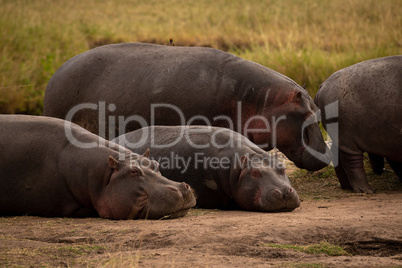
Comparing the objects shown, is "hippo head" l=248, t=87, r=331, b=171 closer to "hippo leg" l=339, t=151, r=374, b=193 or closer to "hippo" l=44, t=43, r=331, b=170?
"hippo" l=44, t=43, r=331, b=170

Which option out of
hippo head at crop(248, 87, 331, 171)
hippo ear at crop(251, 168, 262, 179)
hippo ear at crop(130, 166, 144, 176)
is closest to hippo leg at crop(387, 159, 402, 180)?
hippo head at crop(248, 87, 331, 171)

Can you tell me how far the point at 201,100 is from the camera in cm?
766

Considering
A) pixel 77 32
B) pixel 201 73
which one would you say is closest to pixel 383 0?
pixel 77 32

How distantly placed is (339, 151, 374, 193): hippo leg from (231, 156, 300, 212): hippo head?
1.49 metres

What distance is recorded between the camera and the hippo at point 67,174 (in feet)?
18.7

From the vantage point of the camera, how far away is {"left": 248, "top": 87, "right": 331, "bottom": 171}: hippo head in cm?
762

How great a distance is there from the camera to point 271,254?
4477 mm

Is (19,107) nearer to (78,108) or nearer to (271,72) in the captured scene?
(78,108)

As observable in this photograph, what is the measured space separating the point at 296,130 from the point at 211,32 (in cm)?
978

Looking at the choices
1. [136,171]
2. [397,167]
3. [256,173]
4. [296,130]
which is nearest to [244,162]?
[256,173]

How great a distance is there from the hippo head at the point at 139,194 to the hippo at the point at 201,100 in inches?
79.0

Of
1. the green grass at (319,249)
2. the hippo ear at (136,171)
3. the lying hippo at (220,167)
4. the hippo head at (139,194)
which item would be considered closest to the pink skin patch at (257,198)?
the lying hippo at (220,167)

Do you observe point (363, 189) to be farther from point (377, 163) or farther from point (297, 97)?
point (297, 97)

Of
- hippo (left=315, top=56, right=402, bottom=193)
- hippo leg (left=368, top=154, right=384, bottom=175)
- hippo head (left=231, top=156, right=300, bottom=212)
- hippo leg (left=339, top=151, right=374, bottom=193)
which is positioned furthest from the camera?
hippo leg (left=368, top=154, right=384, bottom=175)
